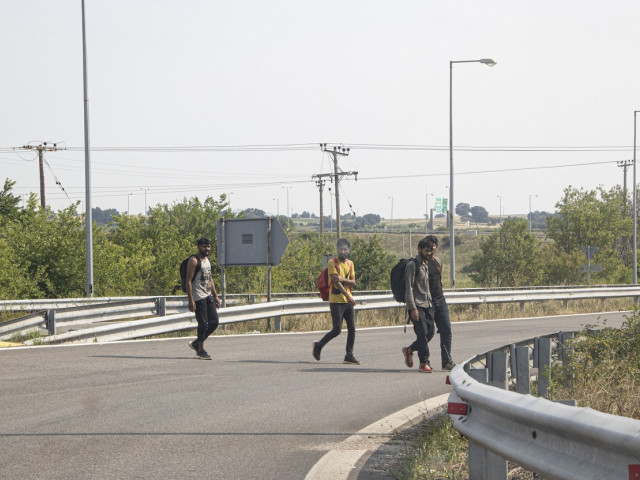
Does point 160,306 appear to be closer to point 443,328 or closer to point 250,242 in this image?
point 250,242

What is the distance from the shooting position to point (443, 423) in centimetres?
736

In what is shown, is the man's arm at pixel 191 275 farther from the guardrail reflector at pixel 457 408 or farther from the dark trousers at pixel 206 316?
the guardrail reflector at pixel 457 408

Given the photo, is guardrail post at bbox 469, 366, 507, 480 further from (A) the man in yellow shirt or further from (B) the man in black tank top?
(A) the man in yellow shirt


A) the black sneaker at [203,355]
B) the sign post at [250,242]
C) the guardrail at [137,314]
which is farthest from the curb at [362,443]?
the sign post at [250,242]

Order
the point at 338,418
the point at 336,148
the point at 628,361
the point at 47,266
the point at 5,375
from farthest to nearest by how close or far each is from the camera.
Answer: the point at 336,148 < the point at 47,266 < the point at 5,375 < the point at 628,361 < the point at 338,418

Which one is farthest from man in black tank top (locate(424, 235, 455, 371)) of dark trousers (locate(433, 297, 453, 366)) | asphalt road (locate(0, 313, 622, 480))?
asphalt road (locate(0, 313, 622, 480))

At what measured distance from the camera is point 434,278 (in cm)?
1203

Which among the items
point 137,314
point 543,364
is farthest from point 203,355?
point 137,314

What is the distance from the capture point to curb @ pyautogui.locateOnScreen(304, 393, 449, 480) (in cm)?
609

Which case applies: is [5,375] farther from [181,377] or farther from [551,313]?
[551,313]

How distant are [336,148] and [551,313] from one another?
134 ft

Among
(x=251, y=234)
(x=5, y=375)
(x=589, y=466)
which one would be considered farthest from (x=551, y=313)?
(x=589, y=466)

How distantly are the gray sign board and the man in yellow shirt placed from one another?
19.1 ft

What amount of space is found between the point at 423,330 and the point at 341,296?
1.50 meters
